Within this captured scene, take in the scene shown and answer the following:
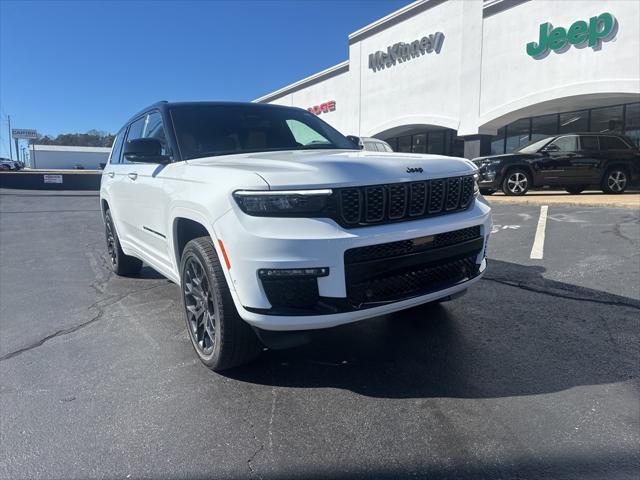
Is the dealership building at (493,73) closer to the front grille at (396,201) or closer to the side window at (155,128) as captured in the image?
the front grille at (396,201)

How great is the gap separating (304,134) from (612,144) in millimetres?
12209

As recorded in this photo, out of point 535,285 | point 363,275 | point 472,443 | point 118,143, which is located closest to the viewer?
point 472,443

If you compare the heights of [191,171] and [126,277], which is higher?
[191,171]

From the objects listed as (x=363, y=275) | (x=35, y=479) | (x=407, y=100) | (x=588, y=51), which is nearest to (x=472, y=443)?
(x=363, y=275)

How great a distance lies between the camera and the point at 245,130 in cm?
406

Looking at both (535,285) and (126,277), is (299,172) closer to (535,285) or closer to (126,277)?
(535,285)

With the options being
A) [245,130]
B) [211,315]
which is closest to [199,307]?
[211,315]

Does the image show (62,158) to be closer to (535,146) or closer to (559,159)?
(535,146)

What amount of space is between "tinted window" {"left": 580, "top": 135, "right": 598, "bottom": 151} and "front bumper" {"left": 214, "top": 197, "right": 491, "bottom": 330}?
12621 mm

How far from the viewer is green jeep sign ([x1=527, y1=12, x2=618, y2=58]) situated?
14.6 meters

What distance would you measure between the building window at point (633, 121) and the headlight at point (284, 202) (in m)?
18.1

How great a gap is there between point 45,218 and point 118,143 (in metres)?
8.54

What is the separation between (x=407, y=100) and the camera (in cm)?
2258

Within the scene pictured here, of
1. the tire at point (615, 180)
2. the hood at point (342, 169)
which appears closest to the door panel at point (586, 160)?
the tire at point (615, 180)
